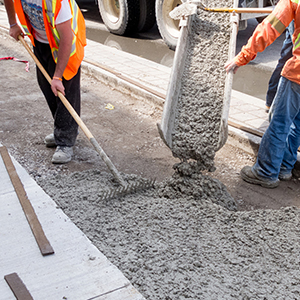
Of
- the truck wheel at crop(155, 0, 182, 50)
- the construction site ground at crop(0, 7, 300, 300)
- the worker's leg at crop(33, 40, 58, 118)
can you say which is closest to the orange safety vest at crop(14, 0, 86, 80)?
the worker's leg at crop(33, 40, 58, 118)

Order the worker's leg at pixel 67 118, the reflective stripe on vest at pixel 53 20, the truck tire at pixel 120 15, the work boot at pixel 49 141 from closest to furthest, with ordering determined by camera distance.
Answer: the reflective stripe on vest at pixel 53 20
the worker's leg at pixel 67 118
the work boot at pixel 49 141
the truck tire at pixel 120 15

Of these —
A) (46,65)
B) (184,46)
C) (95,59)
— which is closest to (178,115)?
(184,46)

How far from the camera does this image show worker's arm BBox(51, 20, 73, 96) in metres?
3.06

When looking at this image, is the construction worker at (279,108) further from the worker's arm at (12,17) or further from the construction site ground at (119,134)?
the worker's arm at (12,17)

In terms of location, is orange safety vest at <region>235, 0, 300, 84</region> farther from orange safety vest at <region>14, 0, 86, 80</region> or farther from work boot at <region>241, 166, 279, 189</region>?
orange safety vest at <region>14, 0, 86, 80</region>

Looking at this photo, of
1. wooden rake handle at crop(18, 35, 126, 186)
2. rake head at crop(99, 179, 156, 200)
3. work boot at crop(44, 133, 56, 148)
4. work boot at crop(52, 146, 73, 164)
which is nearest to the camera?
rake head at crop(99, 179, 156, 200)

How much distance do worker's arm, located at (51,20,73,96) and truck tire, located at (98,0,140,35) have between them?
5733mm

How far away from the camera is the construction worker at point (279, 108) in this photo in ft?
9.70

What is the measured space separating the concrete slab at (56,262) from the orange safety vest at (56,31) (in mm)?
1422

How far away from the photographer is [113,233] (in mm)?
2453

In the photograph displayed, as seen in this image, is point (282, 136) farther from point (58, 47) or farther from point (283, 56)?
point (58, 47)

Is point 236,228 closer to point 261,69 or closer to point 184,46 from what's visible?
point 184,46

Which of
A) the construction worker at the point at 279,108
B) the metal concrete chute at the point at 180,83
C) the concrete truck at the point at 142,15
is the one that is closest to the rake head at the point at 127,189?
the metal concrete chute at the point at 180,83

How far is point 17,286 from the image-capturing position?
192 cm
